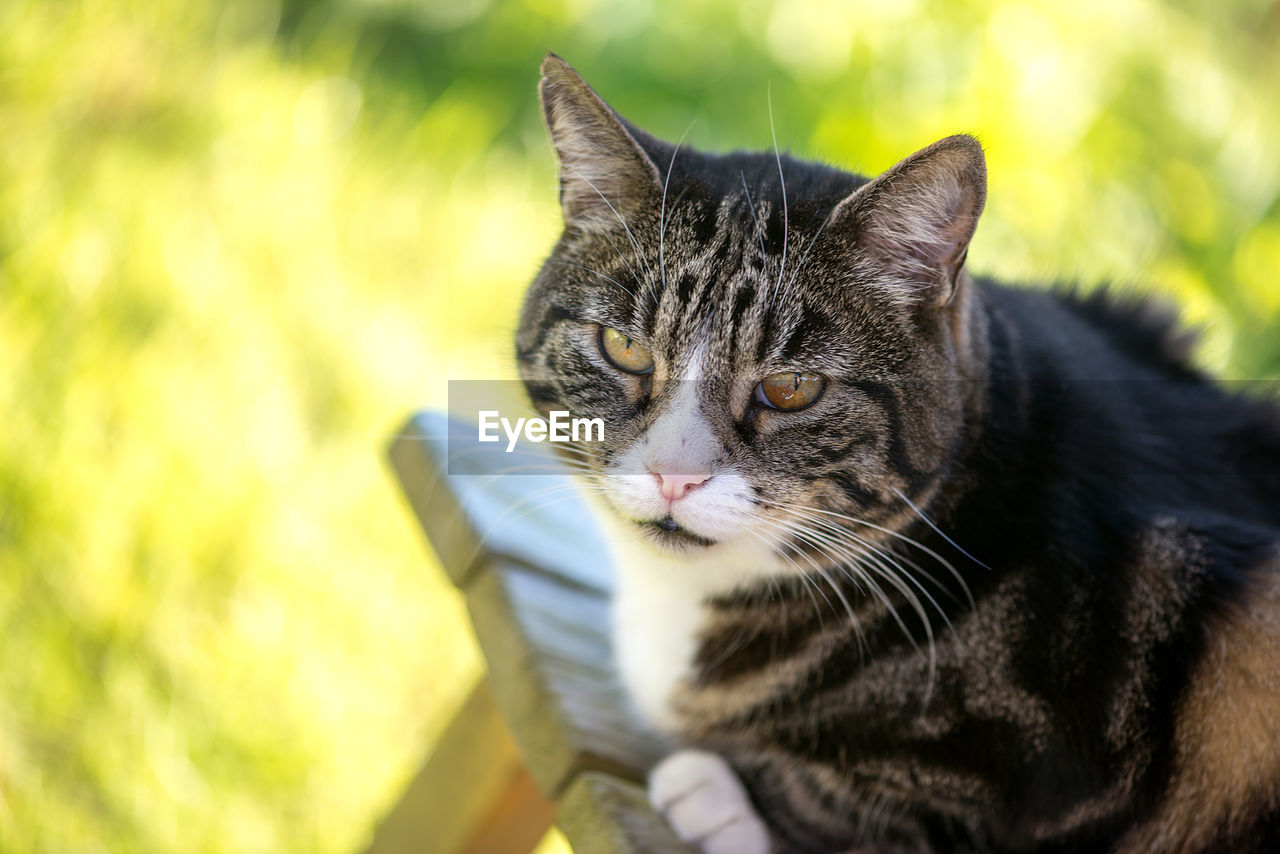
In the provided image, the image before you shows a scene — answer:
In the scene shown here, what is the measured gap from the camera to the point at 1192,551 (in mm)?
860

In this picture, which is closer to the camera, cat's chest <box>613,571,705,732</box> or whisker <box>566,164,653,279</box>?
whisker <box>566,164,653,279</box>

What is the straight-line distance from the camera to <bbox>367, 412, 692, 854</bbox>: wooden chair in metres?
0.91

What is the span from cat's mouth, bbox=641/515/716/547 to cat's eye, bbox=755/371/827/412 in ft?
0.41

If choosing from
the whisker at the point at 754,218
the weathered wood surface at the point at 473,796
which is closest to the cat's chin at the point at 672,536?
the whisker at the point at 754,218

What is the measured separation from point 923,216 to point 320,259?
1861 mm

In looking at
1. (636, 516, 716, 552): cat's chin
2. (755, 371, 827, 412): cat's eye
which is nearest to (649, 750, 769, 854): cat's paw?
(636, 516, 716, 552): cat's chin

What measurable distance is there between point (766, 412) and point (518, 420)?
0.95 feet

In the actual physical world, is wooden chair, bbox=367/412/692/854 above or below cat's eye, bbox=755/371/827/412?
below

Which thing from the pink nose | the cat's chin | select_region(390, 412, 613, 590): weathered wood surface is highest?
the pink nose

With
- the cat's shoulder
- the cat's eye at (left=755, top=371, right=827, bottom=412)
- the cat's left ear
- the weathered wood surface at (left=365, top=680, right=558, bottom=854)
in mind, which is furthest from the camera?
the weathered wood surface at (left=365, top=680, right=558, bottom=854)

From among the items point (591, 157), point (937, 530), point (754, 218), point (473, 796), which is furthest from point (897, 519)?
point (473, 796)

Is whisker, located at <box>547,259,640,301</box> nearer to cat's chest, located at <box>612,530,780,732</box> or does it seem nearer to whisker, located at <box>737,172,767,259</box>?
whisker, located at <box>737,172,767,259</box>

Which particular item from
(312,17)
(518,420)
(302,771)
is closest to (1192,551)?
(518,420)

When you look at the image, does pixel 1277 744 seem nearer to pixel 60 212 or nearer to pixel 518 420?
pixel 518 420
